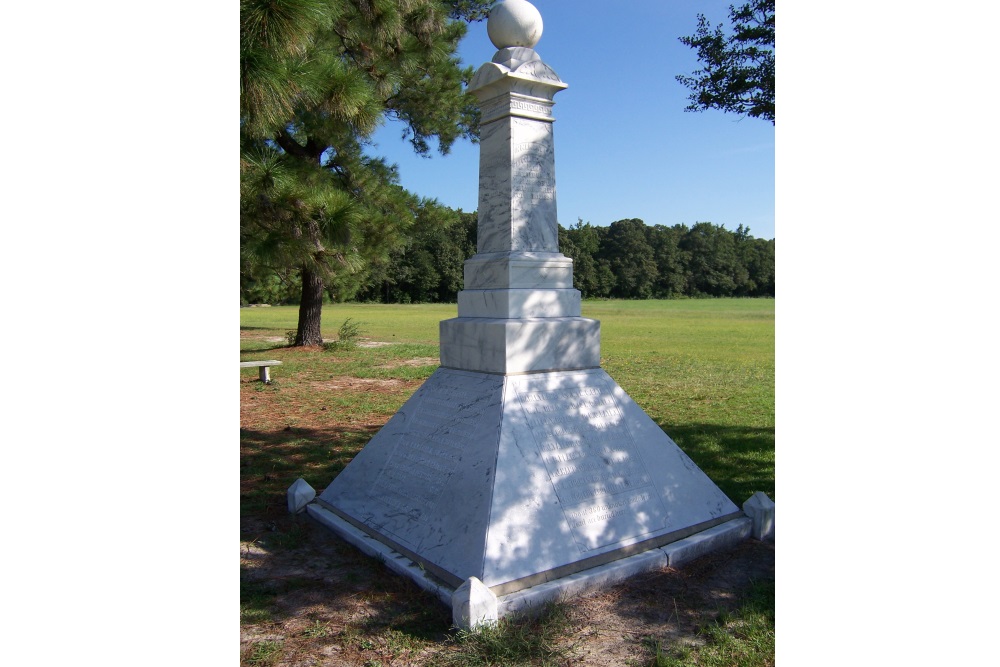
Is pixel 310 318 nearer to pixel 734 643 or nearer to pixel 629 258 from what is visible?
pixel 734 643

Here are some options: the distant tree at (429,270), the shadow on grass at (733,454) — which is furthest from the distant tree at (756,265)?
the shadow on grass at (733,454)

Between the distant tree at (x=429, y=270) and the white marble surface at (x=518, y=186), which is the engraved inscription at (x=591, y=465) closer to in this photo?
the white marble surface at (x=518, y=186)

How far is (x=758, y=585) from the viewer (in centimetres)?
341

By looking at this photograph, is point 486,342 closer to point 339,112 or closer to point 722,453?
point 722,453

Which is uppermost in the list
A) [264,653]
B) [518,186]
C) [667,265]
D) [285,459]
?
[667,265]

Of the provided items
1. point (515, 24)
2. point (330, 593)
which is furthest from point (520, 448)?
point (515, 24)

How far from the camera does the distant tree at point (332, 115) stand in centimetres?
438

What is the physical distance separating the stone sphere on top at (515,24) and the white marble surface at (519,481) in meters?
2.07

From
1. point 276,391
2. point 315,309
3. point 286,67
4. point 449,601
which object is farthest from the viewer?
point 315,309

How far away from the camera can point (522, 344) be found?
153 inches

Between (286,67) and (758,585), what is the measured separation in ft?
14.0

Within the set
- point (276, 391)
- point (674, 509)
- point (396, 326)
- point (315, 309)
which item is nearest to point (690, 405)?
point (674, 509)

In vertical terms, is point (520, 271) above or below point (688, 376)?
above

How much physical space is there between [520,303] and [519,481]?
108 cm
